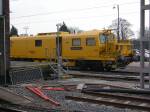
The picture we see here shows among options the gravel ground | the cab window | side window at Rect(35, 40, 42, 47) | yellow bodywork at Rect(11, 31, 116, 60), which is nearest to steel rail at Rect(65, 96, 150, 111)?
the gravel ground

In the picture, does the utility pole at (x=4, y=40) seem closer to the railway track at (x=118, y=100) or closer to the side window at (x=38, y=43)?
the railway track at (x=118, y=100)

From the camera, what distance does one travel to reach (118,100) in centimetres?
1464

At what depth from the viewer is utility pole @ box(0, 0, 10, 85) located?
65.2 feet

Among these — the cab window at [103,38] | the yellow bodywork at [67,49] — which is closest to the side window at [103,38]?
the cab window at [103,38]

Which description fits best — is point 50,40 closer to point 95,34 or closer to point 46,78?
point 95,34

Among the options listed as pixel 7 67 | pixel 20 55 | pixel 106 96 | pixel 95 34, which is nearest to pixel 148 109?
pixel 106 96

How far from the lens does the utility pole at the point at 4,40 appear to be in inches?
782

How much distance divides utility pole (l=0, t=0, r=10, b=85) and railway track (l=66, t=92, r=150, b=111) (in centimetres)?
555

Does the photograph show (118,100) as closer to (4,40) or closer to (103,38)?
(4,40)

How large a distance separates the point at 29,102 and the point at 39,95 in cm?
124

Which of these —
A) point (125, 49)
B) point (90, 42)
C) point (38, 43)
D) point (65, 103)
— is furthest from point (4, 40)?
point (38, 43)

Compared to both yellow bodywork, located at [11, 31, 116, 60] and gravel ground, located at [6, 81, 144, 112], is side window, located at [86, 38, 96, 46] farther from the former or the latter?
gravel ground, located at [6, 81, 144, 112]

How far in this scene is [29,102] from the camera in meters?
14.5

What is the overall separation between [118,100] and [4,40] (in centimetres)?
774
